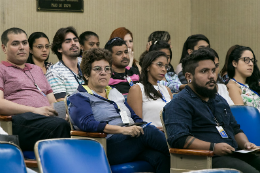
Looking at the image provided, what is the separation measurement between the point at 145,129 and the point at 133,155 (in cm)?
19

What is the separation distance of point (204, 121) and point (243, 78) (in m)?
1.66

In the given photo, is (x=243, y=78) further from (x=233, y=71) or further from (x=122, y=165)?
(x=122, y=165)

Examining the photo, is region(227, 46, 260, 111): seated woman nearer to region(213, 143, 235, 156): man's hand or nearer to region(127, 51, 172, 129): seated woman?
region(127, 51, 172, 129): seated woman

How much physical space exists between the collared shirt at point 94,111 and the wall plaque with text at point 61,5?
2.23 metres

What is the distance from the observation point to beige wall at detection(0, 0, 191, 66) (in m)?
4.47

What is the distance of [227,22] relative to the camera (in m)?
5.26

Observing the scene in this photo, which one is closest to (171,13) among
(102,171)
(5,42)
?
(5,42)

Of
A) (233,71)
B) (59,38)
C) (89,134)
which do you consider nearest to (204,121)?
(89,134)

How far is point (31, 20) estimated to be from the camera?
4.53 metres

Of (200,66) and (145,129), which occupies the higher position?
(200,66)

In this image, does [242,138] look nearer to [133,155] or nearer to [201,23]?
[133,155]

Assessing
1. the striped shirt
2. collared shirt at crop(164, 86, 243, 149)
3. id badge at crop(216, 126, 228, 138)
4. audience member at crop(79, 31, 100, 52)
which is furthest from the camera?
audience member at crop(79, 31, 100, 52)

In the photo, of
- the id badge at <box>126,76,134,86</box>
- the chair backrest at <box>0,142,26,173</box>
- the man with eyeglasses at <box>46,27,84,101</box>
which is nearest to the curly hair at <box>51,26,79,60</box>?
the man with eyeglasses at <box>46,27,84,101</box>

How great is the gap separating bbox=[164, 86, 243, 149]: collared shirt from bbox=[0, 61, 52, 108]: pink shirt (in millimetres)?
1190
